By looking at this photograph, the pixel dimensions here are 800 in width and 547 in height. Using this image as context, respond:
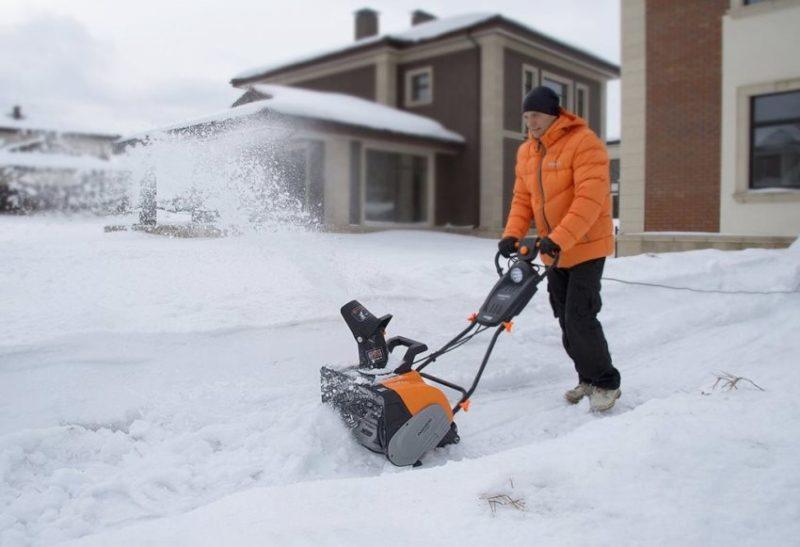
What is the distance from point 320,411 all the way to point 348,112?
1404cm

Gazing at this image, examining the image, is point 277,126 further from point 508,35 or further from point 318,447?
point 318,447

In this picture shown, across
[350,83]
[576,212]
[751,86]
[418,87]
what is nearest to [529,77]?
[418,87]

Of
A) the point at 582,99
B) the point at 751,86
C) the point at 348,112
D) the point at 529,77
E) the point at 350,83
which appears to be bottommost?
the point at 751,86

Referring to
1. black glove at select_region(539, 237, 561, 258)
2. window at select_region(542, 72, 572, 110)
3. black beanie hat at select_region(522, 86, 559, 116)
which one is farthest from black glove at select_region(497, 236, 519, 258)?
window at select_region(542, 72, 572, 110)

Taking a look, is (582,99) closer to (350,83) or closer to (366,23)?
(350,83)

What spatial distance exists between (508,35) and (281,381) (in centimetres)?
1600

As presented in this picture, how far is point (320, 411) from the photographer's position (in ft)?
11.0

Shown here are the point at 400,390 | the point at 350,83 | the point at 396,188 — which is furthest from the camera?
the point at 350,83

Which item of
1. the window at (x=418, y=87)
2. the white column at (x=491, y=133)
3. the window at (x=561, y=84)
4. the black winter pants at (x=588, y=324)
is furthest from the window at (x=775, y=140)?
the window at (x=418, y=87)

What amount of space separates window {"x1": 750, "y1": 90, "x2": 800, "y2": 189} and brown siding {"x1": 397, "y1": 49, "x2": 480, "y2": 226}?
8914mm

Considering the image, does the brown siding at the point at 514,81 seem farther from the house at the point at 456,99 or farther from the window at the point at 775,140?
the window at the point at 775,140

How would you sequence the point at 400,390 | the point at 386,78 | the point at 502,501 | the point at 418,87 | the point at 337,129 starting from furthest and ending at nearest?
the point at 418,87 → the point at 386,78 → the point at 337,129 → the point at 400,390 → the point at 502,501

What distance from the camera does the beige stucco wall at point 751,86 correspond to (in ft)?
32.7

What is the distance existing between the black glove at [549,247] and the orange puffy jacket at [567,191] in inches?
1.5
